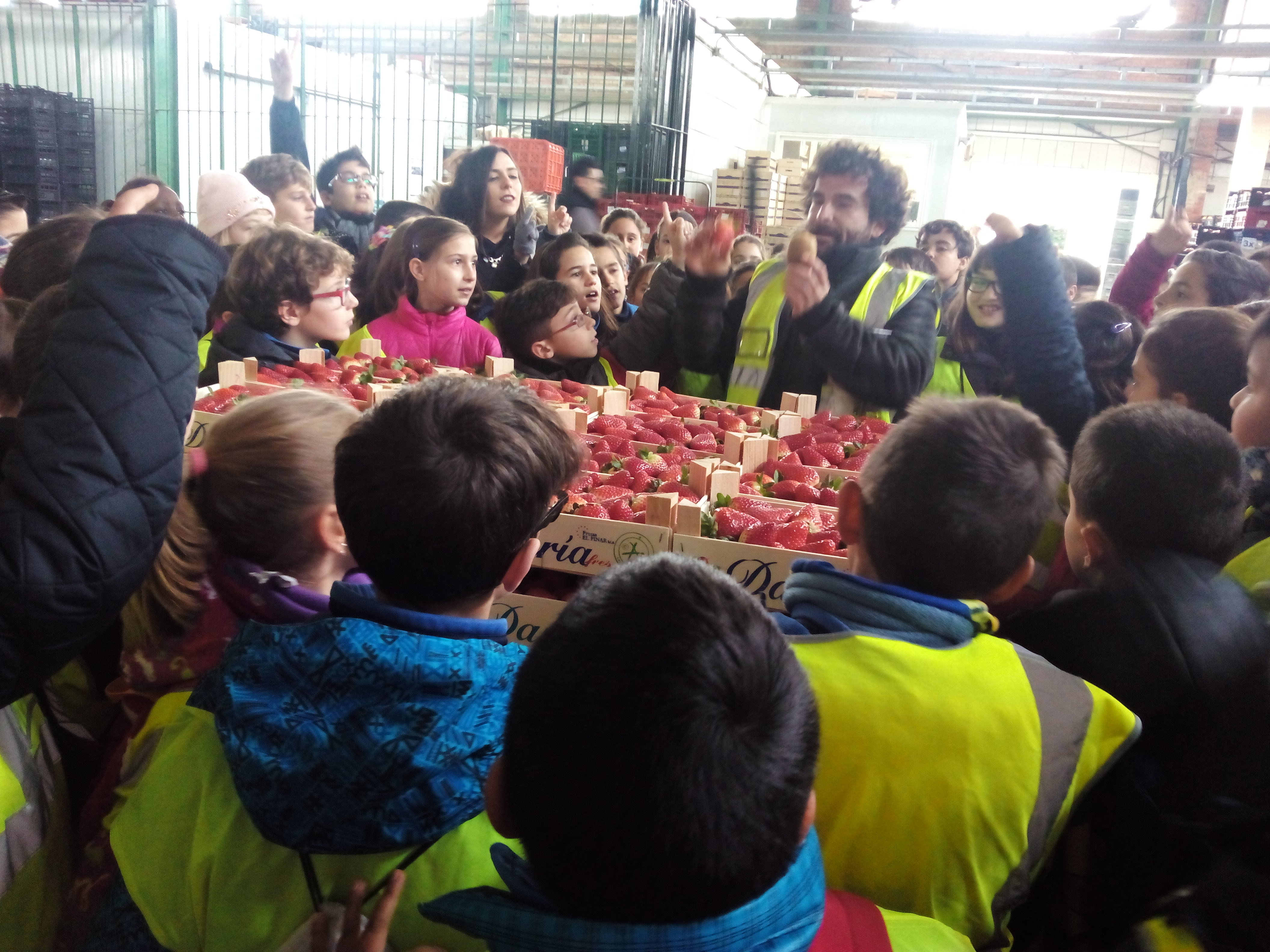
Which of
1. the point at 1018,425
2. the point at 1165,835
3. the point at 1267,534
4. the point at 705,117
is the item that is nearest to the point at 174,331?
the point at 1018,425

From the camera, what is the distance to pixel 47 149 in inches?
293

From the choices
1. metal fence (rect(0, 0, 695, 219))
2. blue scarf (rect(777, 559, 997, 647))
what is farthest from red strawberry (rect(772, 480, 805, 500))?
metal fence (rect(0, 0, 695, 219))

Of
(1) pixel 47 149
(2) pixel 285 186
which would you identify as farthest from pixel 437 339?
(1) pixel 47 149

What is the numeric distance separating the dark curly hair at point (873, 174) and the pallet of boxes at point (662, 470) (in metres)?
0.55

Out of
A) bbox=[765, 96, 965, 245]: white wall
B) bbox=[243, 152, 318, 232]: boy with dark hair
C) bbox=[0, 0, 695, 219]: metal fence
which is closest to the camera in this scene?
bbox=[243, 152, 318, 232]: boy with dark hair

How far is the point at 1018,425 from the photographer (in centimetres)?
A: 124

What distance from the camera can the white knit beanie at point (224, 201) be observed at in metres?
3.57

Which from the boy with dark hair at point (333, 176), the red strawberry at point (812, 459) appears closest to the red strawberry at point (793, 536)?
the red strawberry at point (812, 459)

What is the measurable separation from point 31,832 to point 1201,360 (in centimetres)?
225

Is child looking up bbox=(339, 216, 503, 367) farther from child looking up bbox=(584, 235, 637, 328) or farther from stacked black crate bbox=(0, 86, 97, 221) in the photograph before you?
stacked black crate bbox=(0, 86, 97, 221)

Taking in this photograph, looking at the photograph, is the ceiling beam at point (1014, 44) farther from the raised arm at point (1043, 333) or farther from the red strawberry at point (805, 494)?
the red strawberry at point (805, 494)

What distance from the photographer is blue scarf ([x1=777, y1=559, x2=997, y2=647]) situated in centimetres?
112

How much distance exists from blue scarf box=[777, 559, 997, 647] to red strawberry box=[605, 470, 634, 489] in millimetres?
933

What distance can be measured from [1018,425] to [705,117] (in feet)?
36.3
